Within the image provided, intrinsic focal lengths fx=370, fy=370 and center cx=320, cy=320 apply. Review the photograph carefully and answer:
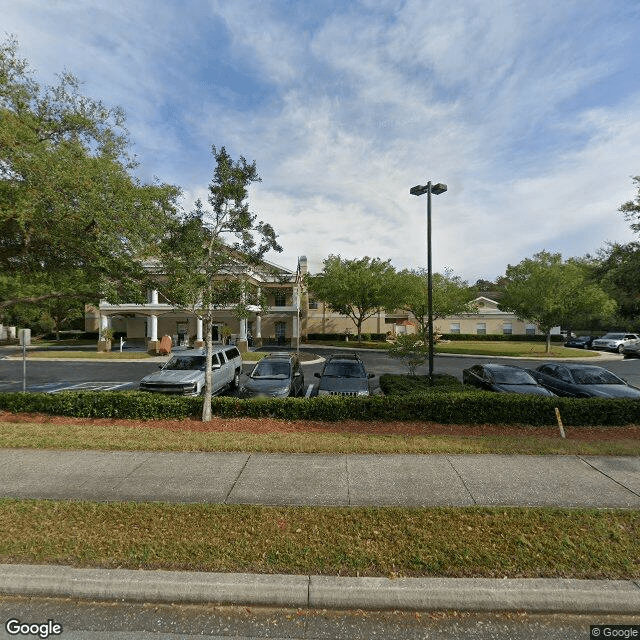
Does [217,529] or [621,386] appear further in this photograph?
[621,386]

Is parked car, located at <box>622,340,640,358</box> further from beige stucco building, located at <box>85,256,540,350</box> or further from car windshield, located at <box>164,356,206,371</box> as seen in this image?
car windshield, located at <box>164,356,206,371</box>

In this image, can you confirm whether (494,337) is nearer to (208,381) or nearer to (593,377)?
(593,377)

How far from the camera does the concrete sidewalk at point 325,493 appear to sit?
3.22 m

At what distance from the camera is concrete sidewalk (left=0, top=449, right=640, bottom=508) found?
16.1ft

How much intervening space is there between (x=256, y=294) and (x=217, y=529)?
5989mm

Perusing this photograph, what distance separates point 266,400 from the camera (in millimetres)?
8984

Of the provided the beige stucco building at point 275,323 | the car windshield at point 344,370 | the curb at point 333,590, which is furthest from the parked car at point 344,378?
the beige stucco building at point 275,323

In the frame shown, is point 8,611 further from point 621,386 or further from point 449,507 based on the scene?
point 621,386

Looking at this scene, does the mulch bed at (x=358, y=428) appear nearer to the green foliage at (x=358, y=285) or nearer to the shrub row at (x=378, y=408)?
the shrub row at (x=378, y=408)

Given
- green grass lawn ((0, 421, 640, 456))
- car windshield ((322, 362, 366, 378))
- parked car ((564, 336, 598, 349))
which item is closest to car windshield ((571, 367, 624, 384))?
green grass lawn ((0, 421, 640, 456))

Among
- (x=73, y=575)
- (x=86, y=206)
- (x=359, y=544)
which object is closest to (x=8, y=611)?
(x=73, y=575)

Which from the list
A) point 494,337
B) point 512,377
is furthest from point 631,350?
point 512,377

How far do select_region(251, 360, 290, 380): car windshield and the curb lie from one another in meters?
8.16
